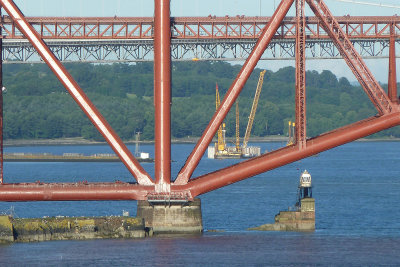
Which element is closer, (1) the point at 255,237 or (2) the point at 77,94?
(2) the point at 77,94

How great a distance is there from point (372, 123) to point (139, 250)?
16838mm

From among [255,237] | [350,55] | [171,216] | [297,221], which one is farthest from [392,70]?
[171,216]

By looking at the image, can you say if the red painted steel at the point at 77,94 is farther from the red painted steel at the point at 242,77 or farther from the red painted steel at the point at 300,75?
the red painted steel at the point at 300,75

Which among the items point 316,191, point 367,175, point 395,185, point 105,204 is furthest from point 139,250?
point 367,175

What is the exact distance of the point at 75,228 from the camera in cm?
7900

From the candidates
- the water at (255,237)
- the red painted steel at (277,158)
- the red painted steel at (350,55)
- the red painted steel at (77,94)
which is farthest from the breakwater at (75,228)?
the red painted steel at (350,55)

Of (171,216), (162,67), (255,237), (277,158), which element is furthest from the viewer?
(277,158)

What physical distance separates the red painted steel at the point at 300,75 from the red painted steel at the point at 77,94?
30.0 feet

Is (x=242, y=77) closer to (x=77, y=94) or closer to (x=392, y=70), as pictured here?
(x=77, y=94)

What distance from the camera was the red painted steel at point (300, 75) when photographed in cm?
8044

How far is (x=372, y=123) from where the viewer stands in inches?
3228

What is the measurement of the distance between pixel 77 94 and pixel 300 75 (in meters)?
12.8

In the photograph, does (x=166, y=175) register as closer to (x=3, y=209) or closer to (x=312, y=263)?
(x=312, y=263)

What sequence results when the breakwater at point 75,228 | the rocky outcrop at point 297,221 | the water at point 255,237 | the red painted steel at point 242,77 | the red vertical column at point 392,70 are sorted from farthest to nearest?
the rocky outcrop at point 297,221 < the red vertical column at point 392,70 < the red painted steel at point 242,77 < the breakwater at point 75,228 < the water at point 255,237
